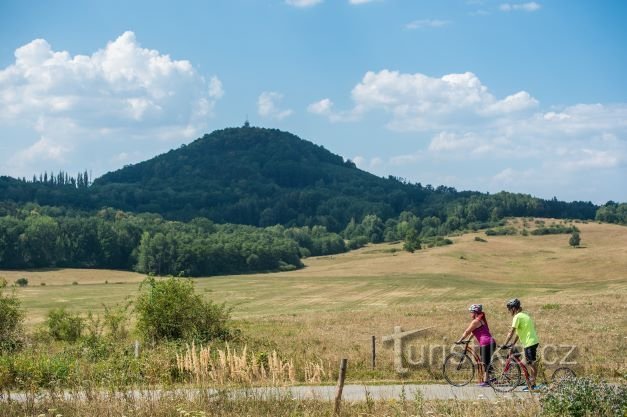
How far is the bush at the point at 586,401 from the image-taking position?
32.9 feet

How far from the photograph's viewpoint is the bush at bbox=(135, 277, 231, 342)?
25.1 m

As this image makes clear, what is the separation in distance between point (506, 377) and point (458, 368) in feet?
3.99

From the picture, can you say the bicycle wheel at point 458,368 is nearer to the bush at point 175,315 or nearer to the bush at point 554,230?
the bush at point 175,315

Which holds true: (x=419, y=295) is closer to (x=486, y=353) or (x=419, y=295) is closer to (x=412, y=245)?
(x=486, y=353)

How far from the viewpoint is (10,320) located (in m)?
26.8

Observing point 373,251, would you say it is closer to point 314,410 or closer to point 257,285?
point 257,285

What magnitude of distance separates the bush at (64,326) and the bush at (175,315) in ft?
21.9

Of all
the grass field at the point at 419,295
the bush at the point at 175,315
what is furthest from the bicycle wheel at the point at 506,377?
the bush at the point at 175,315

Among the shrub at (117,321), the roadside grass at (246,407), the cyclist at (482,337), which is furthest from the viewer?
the shrub at (117,321)

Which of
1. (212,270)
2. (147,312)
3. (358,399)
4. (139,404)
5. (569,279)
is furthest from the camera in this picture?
(212,270)

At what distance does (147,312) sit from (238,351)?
6014mm

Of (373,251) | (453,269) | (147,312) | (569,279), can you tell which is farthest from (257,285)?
(147,312)

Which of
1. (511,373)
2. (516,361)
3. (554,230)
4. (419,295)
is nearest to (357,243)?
(554,230)

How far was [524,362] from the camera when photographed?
49.5 ft
